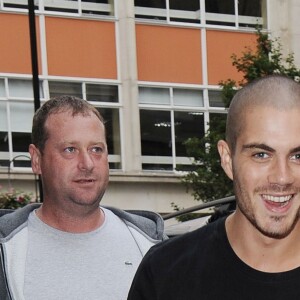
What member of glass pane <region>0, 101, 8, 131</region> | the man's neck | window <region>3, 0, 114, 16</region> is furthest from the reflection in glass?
the man's neck

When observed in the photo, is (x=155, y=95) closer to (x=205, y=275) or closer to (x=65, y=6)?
(x=65, y=6)

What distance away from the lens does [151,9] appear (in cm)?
2409

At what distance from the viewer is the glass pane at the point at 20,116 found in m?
22.1

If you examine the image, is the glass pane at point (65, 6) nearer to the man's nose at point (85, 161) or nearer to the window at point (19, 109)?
the window at point (19, 109)

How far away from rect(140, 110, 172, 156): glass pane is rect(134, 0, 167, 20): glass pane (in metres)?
2.28

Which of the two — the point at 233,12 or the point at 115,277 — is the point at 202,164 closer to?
the point at 233,12

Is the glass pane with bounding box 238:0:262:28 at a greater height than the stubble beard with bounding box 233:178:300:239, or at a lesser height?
greater

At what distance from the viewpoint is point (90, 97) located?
2305 centimetres

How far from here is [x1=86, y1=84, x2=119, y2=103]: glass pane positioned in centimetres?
2298

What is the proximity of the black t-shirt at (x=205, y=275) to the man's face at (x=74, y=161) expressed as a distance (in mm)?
988

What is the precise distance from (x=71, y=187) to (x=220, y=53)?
2068 cm

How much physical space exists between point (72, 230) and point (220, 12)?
2108cm

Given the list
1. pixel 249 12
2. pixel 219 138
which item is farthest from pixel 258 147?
pixel 249 12

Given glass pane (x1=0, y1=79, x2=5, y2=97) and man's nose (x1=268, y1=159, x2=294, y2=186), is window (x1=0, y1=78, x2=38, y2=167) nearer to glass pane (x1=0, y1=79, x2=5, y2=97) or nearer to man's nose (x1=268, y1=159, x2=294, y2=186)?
glass pane (x1=0, y1=79, x2=5, y2=97)
